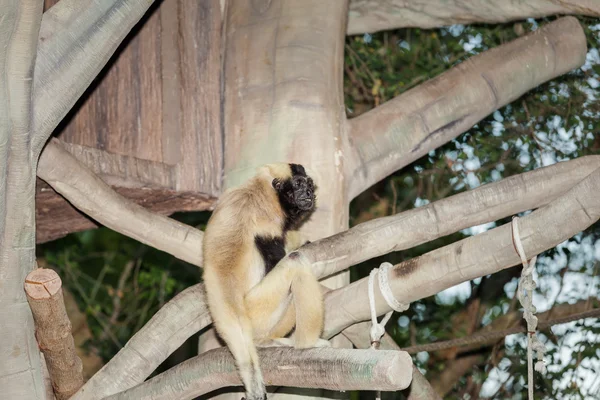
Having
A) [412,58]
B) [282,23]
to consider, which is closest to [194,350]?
[412,58]

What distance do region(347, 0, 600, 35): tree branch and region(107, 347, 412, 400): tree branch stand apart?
2519 mm

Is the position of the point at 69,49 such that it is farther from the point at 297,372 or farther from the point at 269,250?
the point at 297,372

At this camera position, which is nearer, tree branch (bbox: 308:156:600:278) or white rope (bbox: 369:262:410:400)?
white rope (bbox: 369:262:410:400)

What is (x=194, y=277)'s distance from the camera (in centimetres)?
785

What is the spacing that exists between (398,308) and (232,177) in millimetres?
1314

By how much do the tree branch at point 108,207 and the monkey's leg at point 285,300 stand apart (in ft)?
1.31

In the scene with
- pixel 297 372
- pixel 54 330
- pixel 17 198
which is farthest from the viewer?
pixel 54 330

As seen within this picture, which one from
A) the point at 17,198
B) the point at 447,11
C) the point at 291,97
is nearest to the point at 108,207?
the point at 17,198

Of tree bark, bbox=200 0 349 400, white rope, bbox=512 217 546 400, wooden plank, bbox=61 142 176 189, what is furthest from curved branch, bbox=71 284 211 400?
white rope, bbox=512 217 546 400

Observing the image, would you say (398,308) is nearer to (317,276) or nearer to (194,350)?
(317,276)

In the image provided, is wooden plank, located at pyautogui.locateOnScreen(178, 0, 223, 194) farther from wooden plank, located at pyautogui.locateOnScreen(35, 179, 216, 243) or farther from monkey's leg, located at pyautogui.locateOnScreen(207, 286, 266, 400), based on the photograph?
monkey's leg, located at pyautogui.locateOnScreen(207, 286, 266, 400)

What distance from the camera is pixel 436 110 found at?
4.25m

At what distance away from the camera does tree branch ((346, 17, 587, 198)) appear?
4184 millimetres

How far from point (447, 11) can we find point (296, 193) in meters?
1.77
